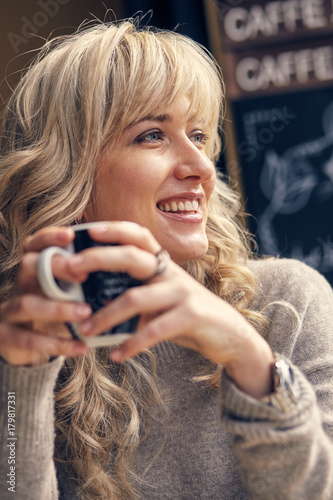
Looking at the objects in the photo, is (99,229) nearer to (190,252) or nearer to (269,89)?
(190,252)

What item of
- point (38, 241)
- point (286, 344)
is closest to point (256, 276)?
point (286, 344)

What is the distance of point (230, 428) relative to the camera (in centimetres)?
80

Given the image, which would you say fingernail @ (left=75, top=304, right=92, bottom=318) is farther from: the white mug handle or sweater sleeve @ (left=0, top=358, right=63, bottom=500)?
sweater sleeve @ (left=0, top=358, right=63, bottom=500)

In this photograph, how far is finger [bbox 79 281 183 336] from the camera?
0.68 meters

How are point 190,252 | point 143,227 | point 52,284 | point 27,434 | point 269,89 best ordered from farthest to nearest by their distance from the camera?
1. point 269,89
2. point 190,252
3. point 143,227
4. point 27,434
5. point 52,284

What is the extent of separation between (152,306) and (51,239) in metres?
0.16

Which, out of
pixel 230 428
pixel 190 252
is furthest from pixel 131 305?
pixel 190 252

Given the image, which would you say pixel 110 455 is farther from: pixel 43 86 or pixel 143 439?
pixel 43 86

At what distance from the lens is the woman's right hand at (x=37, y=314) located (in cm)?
68

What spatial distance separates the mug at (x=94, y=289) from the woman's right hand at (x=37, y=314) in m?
0.01

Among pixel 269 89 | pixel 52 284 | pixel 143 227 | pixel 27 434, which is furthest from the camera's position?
pixel 269 89

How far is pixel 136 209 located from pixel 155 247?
1.80 ft

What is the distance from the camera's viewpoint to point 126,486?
118 cm

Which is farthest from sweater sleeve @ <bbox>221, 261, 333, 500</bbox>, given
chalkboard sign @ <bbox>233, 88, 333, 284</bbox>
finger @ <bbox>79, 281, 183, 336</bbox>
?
chalkboard sign @ <bbox>233, 88, 333, 284</bbox>
